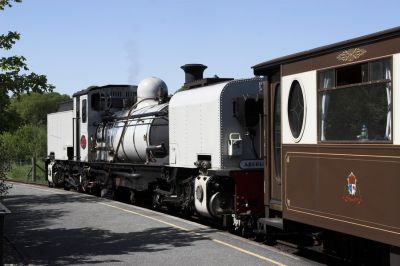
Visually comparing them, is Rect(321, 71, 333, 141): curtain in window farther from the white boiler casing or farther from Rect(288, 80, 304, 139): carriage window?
the white boiler casing

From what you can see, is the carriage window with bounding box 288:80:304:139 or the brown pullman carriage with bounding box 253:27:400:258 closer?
the brown pullman carriage with bounding box 253:27:400:258

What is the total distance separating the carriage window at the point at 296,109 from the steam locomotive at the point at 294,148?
0.02 metres

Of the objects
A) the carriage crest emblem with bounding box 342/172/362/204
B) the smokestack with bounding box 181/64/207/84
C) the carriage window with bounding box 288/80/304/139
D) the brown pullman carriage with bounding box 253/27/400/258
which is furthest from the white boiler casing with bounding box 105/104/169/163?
the carriage crest emblem with bounding box 342/172/362/204

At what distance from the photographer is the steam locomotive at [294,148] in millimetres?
6219

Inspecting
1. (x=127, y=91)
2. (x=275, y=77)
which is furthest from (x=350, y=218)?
(x=127, y=91)

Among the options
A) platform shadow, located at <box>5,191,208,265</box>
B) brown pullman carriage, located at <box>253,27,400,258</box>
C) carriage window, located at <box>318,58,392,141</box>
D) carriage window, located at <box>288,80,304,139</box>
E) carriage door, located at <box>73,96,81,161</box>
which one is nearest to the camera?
brown pullman carriage, located at <box>253,27,400,258</box>

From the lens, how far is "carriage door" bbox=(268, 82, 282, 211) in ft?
28.7

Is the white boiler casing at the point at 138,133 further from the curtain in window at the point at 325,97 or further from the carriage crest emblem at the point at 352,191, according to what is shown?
the carriage crest emblem at the point at 352,191

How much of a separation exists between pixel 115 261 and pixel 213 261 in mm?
1465

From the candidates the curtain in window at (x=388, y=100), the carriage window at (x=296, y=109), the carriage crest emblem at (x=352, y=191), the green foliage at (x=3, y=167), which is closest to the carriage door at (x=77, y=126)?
the green foliage at (x=3, y=167)

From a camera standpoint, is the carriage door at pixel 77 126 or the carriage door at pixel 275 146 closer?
the carriage door at pixel 275 146

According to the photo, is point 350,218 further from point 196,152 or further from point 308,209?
point 196,152

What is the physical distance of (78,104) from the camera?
20.2 metres

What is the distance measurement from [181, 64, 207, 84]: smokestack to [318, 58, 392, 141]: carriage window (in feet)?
23.6
